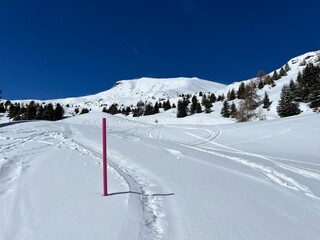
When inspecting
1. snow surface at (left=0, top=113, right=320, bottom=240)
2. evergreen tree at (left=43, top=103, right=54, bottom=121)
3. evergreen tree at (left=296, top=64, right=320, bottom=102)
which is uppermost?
evergreen tree at (left=296, top=64, right=320, bottom=102)

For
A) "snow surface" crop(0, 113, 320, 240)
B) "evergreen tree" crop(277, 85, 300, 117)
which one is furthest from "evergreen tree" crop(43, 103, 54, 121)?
"snow surface" crop(0, 113, 320, 240)

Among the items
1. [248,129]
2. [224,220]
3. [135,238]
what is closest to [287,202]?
[224,220]

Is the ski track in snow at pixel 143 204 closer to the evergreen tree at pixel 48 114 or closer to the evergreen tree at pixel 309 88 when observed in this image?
the evergreen tree at pixel 309 88

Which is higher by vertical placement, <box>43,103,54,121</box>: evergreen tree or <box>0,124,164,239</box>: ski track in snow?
<box>43,103,54,121</box>: evergreen tree

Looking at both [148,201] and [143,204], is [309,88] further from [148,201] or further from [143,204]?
[143,204]

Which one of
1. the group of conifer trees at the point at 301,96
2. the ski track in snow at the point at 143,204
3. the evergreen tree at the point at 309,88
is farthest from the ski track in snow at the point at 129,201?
the evergreen tree at the point at 309,88

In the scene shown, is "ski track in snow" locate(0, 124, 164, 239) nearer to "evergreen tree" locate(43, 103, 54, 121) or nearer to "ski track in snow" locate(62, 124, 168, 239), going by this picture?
"ski track in snow" locate(62, 124, 168, 239)

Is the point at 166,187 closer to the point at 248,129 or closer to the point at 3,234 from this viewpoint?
the point at 3,234

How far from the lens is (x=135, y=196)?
4.80 meters

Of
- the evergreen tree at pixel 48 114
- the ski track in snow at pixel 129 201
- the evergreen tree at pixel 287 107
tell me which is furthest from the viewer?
the evergreen tree at pixel 48 114

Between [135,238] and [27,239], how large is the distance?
1342mm

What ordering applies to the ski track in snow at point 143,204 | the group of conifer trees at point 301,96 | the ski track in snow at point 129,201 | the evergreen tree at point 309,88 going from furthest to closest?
the evergreen tree at point 309,88 < the group of conifer trees at point 301,96 < the ski track in snow at point 143,204 < the ski track in snow at point 129,201

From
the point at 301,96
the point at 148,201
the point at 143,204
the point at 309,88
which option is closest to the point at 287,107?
the point at 301,96

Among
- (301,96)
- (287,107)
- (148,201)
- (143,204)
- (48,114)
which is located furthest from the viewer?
(48,114)
